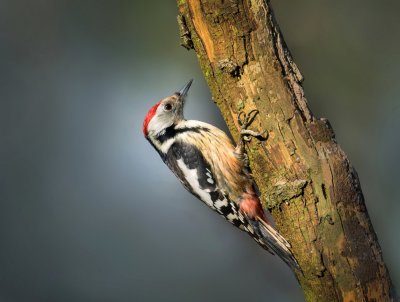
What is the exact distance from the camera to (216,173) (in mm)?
3812

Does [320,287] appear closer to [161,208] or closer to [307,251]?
[307,251]

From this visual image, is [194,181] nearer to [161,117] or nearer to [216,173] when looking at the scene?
[216,173]

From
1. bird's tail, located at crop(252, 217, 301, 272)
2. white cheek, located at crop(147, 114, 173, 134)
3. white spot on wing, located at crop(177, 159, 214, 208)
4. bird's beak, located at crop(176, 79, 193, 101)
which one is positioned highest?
bird's beak, located at crop(176, 79, 193, 101)

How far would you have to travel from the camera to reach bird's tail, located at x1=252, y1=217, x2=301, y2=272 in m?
3.03

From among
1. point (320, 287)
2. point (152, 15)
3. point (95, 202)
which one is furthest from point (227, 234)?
point (320, 287)

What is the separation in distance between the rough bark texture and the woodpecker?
670 mm

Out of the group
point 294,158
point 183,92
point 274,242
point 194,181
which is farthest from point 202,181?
point 294,158

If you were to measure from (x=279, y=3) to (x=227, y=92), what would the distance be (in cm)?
463

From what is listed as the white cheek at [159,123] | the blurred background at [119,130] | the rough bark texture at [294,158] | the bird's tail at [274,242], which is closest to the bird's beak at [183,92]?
the white cheek at [159,123]

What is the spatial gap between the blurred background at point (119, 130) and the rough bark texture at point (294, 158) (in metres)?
4.14

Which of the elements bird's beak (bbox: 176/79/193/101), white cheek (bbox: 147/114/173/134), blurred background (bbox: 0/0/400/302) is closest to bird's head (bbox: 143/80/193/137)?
white cheek (bbox: 147/114/173/134)

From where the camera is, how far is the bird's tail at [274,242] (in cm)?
303

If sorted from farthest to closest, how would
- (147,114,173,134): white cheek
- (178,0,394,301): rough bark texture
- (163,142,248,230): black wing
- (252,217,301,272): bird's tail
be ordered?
1. (147,114,173,134): white cheek
2. (163,142,248,230): black wing
3. (252,217,301,272): bird's tail
4. (178,0,394,301): rough bark texture

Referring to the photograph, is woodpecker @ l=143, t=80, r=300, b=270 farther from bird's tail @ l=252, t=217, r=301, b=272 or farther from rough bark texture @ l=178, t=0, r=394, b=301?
rough bark texture @ l=178, t=0, r=394, b=301
